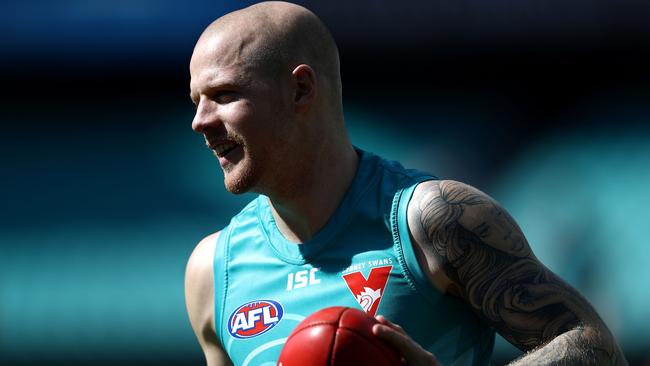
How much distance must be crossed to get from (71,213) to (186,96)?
145 cm

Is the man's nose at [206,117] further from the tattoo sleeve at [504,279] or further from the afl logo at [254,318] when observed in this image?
the tattoo sleeve at [504,279]

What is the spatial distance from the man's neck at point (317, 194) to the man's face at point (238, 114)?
0.44ft

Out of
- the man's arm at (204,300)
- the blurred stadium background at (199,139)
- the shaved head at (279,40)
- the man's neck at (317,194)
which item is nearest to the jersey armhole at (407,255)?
the man's neck at (317,194)

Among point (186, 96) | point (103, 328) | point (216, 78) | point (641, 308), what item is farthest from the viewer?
point (186, 96)

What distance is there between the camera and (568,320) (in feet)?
10.8

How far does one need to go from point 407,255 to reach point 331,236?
336 millimetres

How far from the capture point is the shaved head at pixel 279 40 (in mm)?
3652

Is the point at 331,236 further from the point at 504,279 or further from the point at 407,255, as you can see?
the point at 504,279

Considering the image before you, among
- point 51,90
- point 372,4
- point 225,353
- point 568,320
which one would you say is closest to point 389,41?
point 372,4

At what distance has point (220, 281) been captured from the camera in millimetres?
3938

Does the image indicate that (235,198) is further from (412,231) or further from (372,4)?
(412,231)

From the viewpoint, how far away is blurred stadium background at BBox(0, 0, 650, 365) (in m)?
8.56

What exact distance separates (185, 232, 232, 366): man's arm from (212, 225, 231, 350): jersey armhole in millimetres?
52

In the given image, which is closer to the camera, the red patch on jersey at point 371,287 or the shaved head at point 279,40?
the red patch on jersey at point 371,287
